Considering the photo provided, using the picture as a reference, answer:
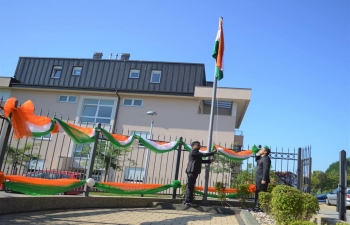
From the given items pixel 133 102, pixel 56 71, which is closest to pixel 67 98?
pixel 56 71

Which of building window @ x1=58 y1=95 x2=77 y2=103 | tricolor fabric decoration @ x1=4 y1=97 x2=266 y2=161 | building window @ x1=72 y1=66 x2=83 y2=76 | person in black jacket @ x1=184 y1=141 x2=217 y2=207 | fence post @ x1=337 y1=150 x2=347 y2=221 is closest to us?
tricolor fabric decoration @ x1=4 y1=97 x2=266 y2=161

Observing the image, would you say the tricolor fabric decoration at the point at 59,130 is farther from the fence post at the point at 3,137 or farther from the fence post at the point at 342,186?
the fence post at the point at 342,186

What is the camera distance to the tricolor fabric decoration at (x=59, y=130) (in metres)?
5.38

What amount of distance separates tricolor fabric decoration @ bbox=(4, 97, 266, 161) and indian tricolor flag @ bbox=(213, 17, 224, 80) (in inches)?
1.5

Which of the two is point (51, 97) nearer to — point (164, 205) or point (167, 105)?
point (167, 105)

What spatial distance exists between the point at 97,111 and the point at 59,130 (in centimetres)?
1842

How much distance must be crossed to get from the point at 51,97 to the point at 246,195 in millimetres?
21210

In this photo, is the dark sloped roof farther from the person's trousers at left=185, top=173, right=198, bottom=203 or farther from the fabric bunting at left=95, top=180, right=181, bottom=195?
the person's trousers at left=185, top=173, right=198, bottom=203

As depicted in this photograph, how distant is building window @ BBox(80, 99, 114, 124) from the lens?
25000 millimetres

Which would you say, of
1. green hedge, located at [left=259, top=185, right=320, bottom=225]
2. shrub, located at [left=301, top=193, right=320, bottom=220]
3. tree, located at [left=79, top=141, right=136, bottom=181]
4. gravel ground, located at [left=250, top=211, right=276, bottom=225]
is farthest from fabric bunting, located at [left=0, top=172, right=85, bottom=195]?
shrub, located at [left=301, top=193, right=320, bottom=220]

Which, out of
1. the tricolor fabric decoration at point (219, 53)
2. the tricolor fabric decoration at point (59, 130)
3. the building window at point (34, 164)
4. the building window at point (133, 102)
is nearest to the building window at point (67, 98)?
the building window at point (133, 102)

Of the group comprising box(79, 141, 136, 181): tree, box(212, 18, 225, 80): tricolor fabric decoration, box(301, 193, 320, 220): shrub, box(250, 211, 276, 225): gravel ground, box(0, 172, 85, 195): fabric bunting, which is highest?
box(212, 18, 225, 80): tricolor fabric decoration

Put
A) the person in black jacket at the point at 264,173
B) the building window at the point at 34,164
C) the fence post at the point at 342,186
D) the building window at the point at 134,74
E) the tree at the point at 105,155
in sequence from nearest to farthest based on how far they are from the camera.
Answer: the building window at the point at 34,164 < the fence post at the point at 342,186 < the person in black jacket at the point at 264,173 < the tree at the point at 105,155 < the building window at the point at 134,74

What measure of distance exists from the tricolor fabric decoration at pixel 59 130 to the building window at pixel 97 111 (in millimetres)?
15820
